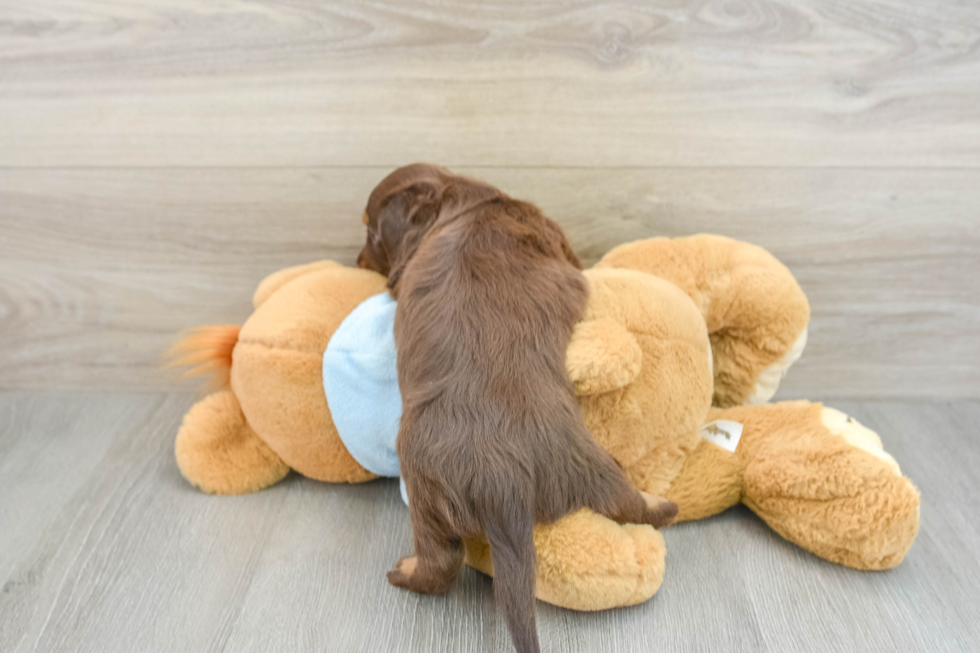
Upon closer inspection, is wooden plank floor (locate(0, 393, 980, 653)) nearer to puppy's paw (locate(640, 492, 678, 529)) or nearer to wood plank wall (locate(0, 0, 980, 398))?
puppy's paw (locate(640, 492, 678, 529))


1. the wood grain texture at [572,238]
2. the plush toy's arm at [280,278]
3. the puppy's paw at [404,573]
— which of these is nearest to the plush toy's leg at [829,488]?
the wood grain texture at [572,238]

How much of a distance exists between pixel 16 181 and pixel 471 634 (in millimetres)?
801

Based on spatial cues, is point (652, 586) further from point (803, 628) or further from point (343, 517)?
point (343, 517)

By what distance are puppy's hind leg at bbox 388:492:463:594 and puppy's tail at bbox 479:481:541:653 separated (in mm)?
48

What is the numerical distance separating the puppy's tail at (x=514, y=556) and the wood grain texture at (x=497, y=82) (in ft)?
1.49

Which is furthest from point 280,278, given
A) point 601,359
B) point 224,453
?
point 601,359

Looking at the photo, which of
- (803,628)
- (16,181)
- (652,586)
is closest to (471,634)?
(652,586)

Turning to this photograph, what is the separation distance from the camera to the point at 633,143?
831mm

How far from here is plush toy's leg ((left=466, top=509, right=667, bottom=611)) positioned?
60cm

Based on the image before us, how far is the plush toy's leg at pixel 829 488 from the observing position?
2.11ft

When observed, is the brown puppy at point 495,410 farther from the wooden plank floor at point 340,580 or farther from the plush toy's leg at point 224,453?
the plush toy's leg at point 224,453

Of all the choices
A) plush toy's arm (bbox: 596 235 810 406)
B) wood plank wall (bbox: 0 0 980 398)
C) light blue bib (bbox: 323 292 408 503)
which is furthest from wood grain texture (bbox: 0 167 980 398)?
light blue bib (bbox: 323 292 408 503)

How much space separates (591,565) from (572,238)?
1.39ft

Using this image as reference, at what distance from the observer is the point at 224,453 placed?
81 cm
